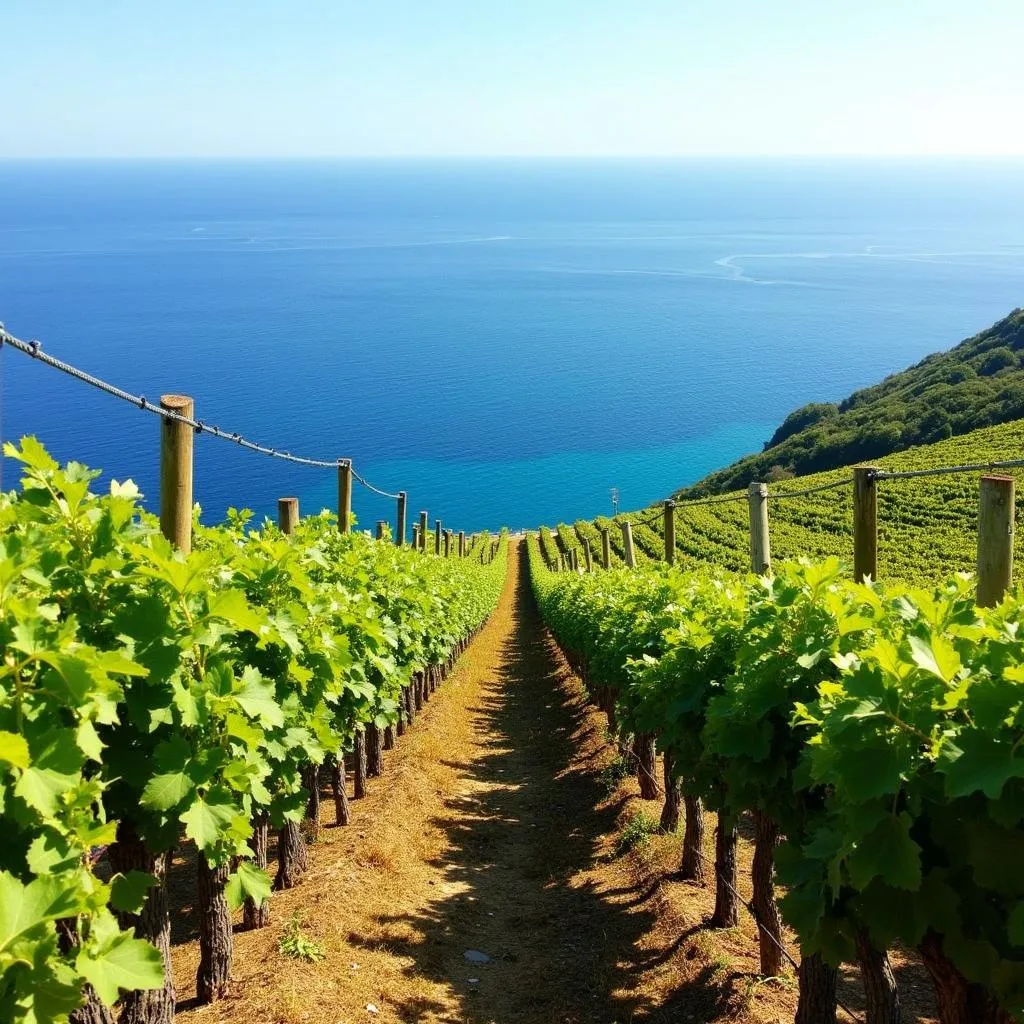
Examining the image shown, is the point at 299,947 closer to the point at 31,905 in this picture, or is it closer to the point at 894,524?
the point at 31,905

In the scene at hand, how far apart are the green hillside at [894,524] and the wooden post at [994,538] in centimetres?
2771

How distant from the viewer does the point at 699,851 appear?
328 inches

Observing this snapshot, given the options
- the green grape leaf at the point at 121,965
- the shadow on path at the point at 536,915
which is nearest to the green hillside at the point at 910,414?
the shadow on path at the point at 536,915

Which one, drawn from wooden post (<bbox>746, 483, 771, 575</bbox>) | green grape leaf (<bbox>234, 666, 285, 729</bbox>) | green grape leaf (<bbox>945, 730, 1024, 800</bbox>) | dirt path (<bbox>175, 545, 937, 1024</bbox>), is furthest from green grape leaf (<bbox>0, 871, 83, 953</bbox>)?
wooden post (<bbox>746, 483, 771, 575</bbox>)

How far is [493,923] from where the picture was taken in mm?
8352

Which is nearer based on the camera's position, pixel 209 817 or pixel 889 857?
pixel 889 857

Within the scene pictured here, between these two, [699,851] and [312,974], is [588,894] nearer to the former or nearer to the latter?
[699,851]

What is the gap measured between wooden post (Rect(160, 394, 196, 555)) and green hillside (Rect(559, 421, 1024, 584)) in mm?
30339

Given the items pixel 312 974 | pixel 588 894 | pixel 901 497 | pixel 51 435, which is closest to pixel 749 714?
pixel 312 974

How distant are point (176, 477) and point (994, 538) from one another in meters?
5.19

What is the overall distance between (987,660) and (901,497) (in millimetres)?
47512

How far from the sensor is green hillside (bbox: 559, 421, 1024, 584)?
36500mm

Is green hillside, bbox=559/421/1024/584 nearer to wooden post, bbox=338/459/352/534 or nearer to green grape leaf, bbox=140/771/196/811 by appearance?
wooden post, bbox=338/459/352/534

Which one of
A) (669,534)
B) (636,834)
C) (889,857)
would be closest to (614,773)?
(636,834)
